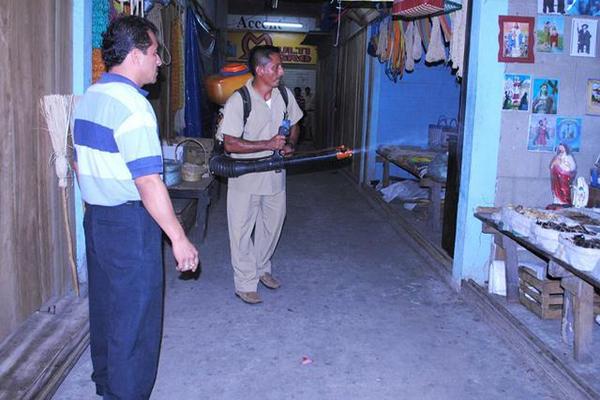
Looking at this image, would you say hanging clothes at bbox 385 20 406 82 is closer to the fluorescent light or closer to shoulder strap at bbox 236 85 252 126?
Answer: shoulder strap at bbox 236 85 252 126

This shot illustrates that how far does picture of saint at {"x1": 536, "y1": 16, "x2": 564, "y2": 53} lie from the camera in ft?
14.9

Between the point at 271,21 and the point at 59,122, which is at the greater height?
the point at 271,21

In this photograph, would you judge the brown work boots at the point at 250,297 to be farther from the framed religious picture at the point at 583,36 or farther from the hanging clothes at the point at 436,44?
the hanging clothes at the point at 436,44

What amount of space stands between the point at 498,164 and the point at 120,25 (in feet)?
10.5

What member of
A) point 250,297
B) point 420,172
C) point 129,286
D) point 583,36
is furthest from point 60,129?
point 420,172

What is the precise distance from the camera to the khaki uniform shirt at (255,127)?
177 inches

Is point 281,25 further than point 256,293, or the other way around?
point 281,25

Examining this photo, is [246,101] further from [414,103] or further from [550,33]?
[414,103]

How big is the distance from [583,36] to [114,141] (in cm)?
375

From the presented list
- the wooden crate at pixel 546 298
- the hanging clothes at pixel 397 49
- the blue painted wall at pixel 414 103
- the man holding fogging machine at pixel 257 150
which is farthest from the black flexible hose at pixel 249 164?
the blue painted wall at pixel 414 103

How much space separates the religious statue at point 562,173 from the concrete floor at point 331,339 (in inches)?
44.2

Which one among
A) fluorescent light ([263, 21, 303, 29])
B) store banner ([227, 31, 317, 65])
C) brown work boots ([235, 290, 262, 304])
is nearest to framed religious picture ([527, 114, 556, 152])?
brown work boots ([235, 290, 262, 304])

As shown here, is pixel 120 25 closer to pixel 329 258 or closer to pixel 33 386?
pixel 33 386

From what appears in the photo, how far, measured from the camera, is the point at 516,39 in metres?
4.50
